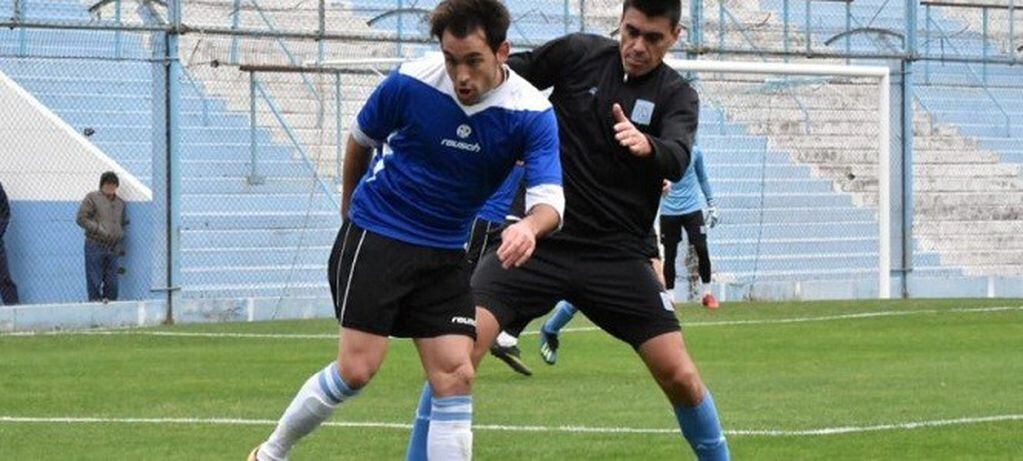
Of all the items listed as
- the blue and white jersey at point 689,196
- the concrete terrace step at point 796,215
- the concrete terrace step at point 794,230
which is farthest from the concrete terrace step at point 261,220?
the concrete terrace step at point 796,215

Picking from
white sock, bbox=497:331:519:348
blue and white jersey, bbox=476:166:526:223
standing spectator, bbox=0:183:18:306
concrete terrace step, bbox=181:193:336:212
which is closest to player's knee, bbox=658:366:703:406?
blue and white jersey, bbox=476:166:526:223

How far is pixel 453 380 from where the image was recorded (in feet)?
25.1

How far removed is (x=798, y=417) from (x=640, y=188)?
2966 millimetres

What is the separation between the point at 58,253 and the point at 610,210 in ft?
47.3

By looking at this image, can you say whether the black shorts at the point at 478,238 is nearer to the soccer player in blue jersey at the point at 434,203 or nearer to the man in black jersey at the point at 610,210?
the man in black jersey at the point at 610,210

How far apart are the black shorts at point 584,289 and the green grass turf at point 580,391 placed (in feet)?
3.79

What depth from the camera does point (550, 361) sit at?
46.2ft

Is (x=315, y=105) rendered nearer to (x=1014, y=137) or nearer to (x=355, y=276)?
(x=1014, y=137)

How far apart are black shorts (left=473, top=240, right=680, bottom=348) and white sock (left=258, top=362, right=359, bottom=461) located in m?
0.88

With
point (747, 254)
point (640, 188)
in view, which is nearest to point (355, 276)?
point (640, 188)

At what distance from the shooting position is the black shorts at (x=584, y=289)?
27.5 feet

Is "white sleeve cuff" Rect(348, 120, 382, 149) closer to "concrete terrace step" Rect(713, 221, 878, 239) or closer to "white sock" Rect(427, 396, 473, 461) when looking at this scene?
"white sock" Rect(427, 396, 473, 461)

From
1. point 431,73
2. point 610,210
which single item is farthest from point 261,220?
point 431,73

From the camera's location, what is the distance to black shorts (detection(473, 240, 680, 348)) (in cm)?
837
